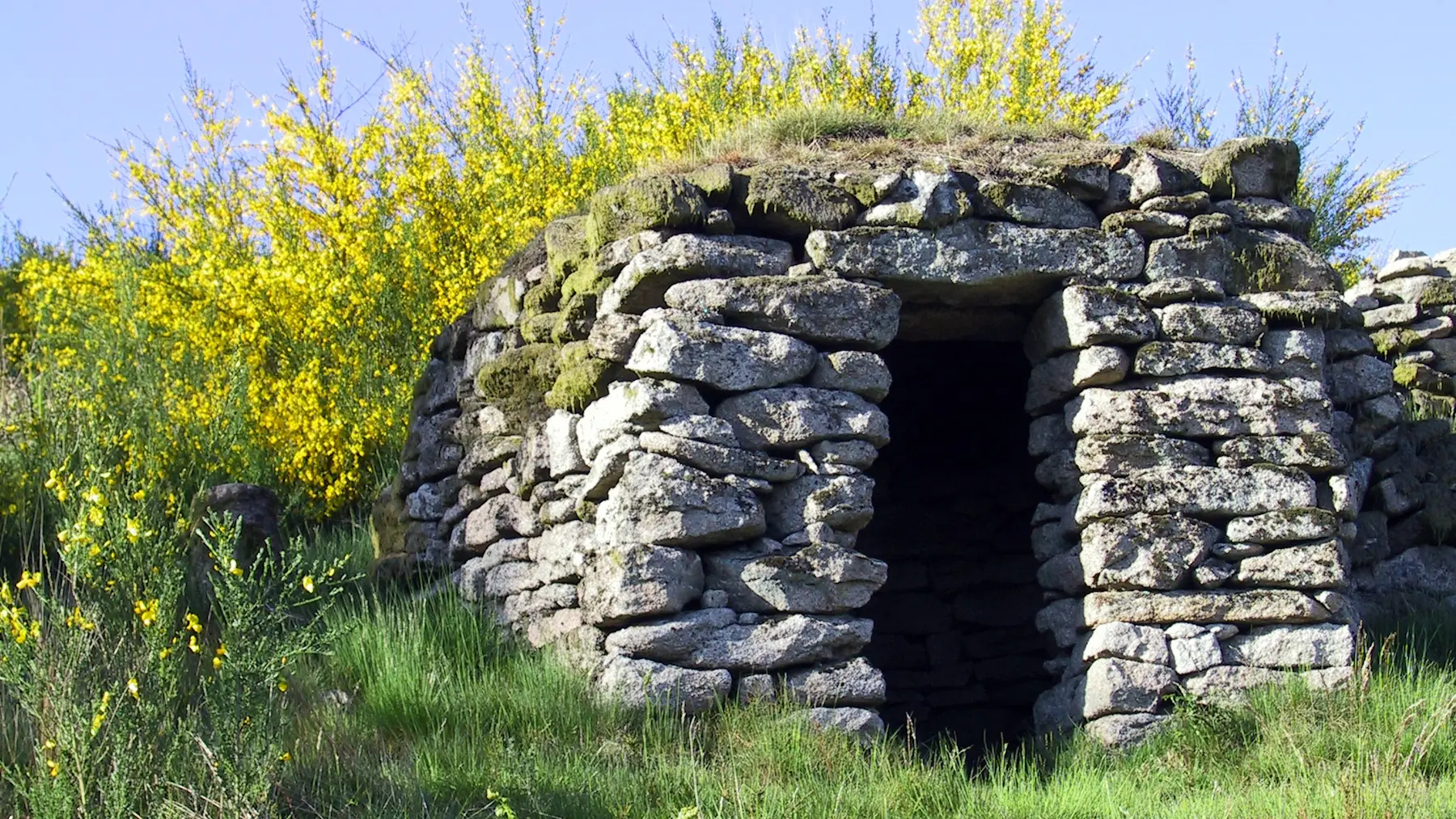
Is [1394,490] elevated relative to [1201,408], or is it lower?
Answer: lower

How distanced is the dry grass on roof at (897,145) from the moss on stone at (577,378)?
966mm

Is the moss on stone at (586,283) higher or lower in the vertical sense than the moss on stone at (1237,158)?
lower

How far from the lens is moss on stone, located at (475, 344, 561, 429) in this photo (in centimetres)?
602

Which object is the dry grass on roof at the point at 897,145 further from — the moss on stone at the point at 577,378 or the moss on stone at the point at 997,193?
the moss on stone at the point at 577,378

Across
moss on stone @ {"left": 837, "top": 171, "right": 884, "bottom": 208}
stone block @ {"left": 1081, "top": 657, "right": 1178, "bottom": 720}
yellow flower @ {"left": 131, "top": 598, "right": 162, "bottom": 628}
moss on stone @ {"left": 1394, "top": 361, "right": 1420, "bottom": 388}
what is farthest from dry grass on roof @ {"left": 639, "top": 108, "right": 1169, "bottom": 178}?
yellow flower @ {"left": 131, "top": 598, "right": 162, "bottom": 628}

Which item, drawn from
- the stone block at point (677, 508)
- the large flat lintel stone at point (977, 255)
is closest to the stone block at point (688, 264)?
Result: the large flat lintel stone at point (977, 255)

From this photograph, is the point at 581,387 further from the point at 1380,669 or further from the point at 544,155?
the point at 544,155

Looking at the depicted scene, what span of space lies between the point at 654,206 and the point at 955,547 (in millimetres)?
3448

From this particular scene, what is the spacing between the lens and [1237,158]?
583 centimetres

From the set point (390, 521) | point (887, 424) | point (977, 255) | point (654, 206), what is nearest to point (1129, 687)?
point (887, 424)

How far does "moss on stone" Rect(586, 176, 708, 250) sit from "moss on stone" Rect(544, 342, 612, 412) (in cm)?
46

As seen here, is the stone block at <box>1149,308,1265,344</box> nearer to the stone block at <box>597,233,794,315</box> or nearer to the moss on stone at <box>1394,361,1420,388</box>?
the stone block at <box>597,233,794,315</box>

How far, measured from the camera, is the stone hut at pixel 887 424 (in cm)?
501

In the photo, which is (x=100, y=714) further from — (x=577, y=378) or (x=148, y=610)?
(x=577, y=378)
